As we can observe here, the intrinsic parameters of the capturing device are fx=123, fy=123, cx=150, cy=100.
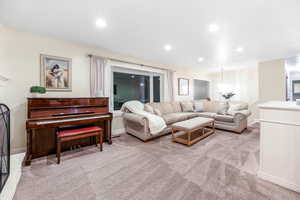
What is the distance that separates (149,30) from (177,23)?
55 centimetres

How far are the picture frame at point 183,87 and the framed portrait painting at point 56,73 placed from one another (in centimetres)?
414

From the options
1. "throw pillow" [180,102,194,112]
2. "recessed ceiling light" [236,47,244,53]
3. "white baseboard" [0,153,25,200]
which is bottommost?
"white baseboard" [0,153,25,200]

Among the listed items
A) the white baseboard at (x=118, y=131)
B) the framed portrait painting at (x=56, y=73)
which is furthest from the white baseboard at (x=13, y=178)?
the white baseboard at (x=118, y=131)

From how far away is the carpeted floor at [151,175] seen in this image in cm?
141

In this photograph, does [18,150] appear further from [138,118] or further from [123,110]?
[138,118]

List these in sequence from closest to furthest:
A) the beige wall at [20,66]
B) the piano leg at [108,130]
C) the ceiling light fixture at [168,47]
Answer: the beige wall at [20,66]
the piano leg at [108,130]
the ceiling light fixture at [168,47]

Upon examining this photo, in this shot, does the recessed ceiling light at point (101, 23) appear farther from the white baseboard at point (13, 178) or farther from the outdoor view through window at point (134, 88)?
the white baseboard at point (13, 178)

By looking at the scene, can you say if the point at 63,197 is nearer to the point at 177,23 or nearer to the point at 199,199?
the point at 199,199

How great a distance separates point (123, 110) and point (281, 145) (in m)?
3.23

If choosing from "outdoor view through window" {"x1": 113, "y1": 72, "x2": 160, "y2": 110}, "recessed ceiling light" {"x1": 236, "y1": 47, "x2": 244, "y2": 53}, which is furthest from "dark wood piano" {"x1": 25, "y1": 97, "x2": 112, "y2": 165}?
"recessed ceiling light" {"x1": 236, "y1": 47, "x2": 244, "y2": 53}

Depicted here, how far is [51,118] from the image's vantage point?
2.20 metres

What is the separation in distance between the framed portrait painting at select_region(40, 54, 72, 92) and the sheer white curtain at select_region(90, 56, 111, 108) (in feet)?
1.61

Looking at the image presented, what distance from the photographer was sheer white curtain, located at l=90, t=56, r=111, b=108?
3123 millimetres

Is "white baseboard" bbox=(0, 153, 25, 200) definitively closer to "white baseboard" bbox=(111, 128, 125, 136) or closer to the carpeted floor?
the carpeted floor
